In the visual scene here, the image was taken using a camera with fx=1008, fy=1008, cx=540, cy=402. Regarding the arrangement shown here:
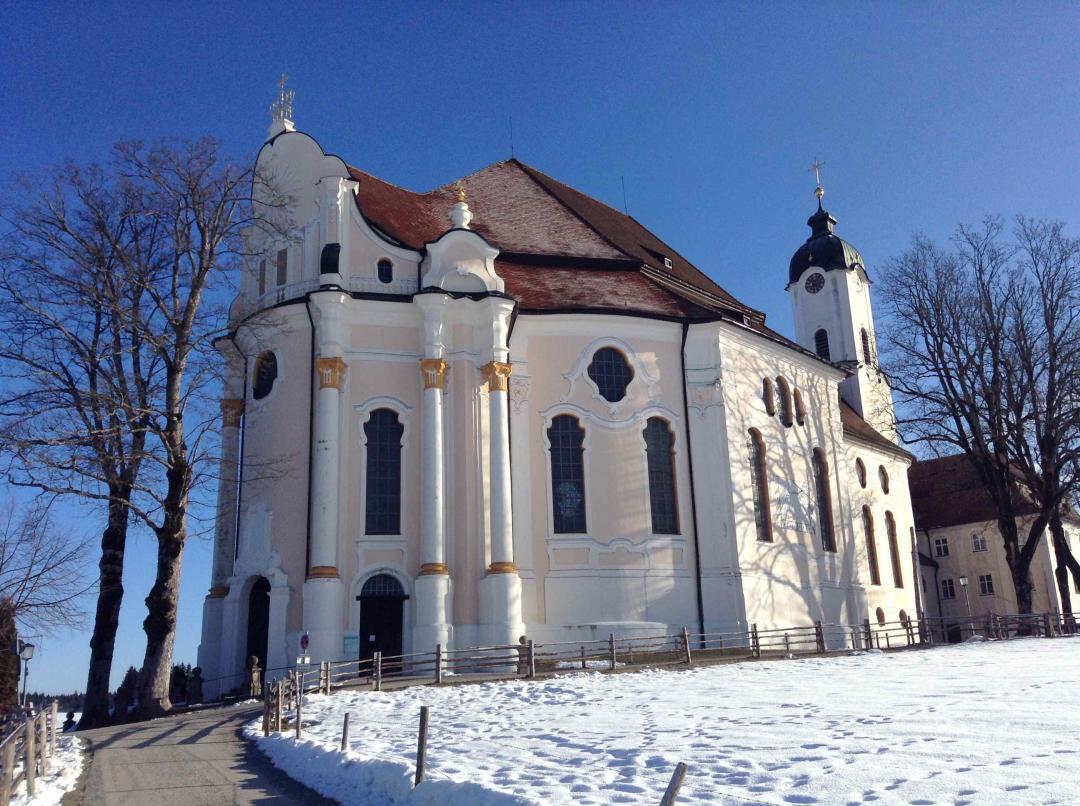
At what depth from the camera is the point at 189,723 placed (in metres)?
17.2

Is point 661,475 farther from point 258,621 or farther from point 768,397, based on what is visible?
point 258,621

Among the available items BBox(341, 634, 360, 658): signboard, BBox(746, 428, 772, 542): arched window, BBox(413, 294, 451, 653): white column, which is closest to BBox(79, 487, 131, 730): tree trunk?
BBox(341, 634, 360, 658): signboard

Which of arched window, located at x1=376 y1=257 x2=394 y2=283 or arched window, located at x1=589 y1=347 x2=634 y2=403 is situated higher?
arched window, located at x1=376 y1=257 x2=394 y2=283

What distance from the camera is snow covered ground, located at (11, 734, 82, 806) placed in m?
10.2

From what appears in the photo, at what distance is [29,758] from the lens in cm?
1037

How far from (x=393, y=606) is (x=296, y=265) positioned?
9.41 meters

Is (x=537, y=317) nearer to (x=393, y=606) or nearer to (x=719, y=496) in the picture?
(x=719, y=496)

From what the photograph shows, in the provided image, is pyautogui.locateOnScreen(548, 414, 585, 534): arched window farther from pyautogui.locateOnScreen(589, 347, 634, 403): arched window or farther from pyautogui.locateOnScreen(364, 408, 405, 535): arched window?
pyautogui.locateOnScreen(364, 408, 405, 535): arched window

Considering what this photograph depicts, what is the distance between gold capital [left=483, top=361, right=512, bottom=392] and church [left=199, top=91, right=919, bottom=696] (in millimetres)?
58

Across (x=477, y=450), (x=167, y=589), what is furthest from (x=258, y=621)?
Result: (x=477, y=450)

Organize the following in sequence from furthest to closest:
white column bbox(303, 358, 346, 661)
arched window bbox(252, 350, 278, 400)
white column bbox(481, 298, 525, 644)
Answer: arched window bbox(252, 350, 278, 400), white column bbox(481, 298, 525, 644), white column bbox(303, 358, 346, 661)

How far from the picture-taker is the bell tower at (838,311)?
151 ft

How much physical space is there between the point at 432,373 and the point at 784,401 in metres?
11.3

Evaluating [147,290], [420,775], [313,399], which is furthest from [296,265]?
[420,775]
